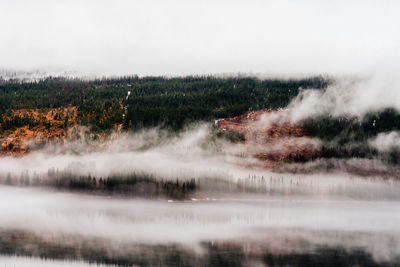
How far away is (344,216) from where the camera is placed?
171500 mm

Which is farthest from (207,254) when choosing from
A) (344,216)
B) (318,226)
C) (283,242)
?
(344,216)

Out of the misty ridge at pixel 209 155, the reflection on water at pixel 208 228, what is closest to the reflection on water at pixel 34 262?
the reflection on water at pixel 208 228

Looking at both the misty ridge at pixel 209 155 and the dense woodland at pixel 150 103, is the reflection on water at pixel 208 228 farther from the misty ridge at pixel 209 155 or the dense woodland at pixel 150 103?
A: the dense woodland at pixel 150 103

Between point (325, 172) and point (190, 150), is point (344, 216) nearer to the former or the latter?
point (325, 172)

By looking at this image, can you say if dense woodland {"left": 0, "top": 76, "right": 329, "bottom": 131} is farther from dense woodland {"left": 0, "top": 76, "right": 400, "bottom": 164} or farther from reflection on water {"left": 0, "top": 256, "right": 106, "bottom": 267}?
reflection on water {"left": 0, "top": 256, "right": 106, "bottom": 267}

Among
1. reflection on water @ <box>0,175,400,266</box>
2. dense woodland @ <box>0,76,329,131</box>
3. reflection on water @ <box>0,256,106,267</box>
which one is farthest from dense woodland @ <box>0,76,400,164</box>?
reflection on water @ <box>0,256,106,267</box>

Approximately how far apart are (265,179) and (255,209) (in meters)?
15.4

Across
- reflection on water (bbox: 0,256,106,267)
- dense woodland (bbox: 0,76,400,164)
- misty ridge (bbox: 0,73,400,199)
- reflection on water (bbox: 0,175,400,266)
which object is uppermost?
dense woodland (bbox: 0,76,400,164)

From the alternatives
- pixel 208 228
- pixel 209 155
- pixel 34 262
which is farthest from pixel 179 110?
pixel 34 262

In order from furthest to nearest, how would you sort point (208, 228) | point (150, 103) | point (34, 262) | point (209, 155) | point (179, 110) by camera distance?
1. point (209, 155)
2. point (150, 103)
3. point (179, 110)
4. point (208, 228)
5. point (34, 262)

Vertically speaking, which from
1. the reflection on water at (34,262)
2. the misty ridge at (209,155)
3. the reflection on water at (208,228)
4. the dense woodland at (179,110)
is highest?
the dense woodland at (179,110)

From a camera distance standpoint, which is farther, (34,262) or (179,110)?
(179,110)

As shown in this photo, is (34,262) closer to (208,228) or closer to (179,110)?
(208,228)

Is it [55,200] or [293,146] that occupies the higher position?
[293,146]
